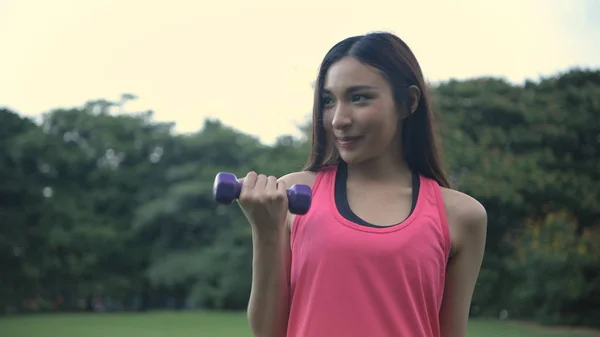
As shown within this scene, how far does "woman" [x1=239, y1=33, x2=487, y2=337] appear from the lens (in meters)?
1.55

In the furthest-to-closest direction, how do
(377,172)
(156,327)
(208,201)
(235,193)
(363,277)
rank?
(208,201), (156,327), (377,172), (363,277), (235,193)

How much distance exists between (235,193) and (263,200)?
6cm

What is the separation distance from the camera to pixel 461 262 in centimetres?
170

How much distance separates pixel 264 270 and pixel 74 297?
111ft

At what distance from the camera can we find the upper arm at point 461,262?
1.70m

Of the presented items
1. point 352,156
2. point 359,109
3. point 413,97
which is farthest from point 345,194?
point 413,97

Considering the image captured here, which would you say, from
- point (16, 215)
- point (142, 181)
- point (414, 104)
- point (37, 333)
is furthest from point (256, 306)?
point (142, 181)

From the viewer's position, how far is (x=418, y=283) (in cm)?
158

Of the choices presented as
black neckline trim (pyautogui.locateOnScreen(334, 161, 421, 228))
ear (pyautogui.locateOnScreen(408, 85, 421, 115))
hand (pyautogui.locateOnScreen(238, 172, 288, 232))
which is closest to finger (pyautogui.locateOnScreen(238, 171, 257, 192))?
hand (pyautogui.locateOnScreen(238, 172, 288, 232))

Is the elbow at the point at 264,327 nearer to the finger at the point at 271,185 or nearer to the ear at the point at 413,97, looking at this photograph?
the finger at the point at 271,185

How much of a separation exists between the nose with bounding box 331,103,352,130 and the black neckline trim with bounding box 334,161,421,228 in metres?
0.14

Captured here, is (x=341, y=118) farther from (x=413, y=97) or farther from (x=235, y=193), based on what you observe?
(x=235, y=193)

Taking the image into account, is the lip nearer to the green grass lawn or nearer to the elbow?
the elbow

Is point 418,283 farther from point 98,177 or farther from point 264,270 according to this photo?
point 98,177
